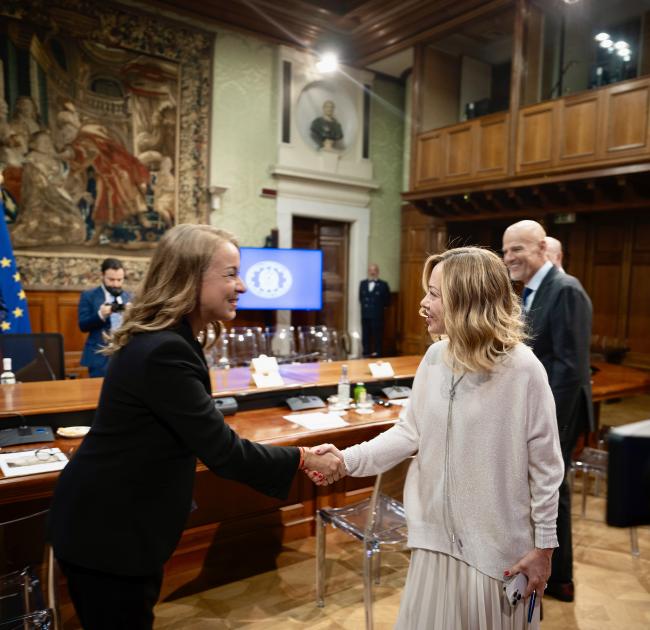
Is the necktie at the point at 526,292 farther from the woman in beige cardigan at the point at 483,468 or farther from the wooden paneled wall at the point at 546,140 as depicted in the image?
the wooden paneled wall at the point at 546,140

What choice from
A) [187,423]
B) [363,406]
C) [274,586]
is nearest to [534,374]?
[187,423]

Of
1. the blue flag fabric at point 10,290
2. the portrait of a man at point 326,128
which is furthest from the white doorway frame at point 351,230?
the blue flag fabric at point 10,290

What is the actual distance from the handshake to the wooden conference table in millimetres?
756

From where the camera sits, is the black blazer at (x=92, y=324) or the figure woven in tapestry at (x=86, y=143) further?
the figure woven in tapestry at (x=86, y=143)

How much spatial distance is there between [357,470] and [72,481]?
0.85 metres

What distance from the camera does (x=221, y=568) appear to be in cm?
300

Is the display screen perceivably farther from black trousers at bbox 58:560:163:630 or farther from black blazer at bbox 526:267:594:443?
black trousers at bbox 58:560:163:630

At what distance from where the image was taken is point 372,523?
7.66 ft

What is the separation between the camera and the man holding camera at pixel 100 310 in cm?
459

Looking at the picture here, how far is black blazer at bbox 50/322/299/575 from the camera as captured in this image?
129 centimetres

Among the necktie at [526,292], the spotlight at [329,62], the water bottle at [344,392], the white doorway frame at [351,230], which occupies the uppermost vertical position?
the spotlight at [329,62]

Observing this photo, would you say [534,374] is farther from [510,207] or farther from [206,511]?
[510,207]

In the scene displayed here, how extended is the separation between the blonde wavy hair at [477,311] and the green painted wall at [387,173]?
8.71 meters

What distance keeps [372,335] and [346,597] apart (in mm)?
7087
